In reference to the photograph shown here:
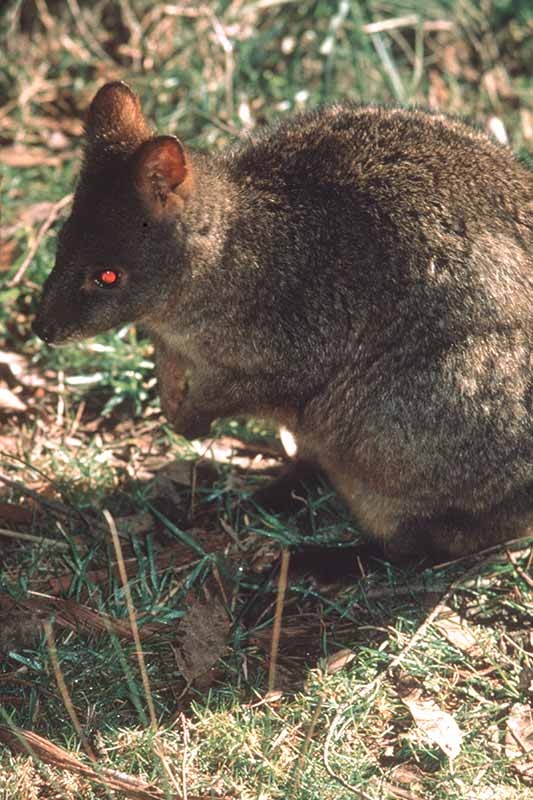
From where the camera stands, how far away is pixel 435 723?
382cm

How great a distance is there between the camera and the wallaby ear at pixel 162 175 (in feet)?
11.9

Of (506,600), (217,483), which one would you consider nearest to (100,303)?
(217,483)

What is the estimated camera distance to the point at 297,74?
21.4 feet

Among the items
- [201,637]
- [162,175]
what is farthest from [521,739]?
[162,175]

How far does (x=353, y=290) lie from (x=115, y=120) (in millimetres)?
1095

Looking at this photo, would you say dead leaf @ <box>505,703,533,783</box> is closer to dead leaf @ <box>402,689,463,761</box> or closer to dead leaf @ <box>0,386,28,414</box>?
dead leaf @ <box>402,689,463,761</box>

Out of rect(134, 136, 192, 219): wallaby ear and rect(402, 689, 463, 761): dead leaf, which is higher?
rect(134, 136, 192, 219): wallaby ear

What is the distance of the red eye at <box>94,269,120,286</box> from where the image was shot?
12.7 feet

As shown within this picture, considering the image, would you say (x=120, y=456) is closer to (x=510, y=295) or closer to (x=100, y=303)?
(x=100, y=303)

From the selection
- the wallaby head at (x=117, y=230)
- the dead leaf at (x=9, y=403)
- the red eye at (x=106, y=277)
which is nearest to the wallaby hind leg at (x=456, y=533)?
→ the wallaby head at (x=117, y=230)

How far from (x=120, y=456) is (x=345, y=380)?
1425 millimetres

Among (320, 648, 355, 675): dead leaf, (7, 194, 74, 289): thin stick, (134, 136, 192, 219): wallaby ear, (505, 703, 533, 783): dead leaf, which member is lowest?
(505, 703, 533, 783): dead leaf

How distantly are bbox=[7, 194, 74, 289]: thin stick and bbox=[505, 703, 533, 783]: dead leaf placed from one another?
314 centimetres

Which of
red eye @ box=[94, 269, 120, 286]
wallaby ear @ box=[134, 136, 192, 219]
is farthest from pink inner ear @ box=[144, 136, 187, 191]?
red eye @ box=[94, 269, 120, 286]
